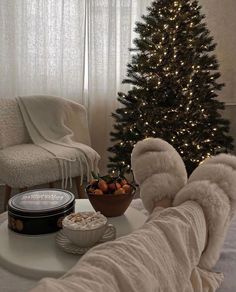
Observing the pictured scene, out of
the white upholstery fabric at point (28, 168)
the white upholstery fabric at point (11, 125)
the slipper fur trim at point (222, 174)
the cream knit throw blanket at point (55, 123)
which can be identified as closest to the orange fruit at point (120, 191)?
the slipper fur trim at point (222, 174)

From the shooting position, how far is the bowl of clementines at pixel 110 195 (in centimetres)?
126

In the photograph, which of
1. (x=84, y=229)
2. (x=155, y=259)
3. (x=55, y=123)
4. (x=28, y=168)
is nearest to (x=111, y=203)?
(x=84, y=229)

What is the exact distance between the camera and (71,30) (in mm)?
2945

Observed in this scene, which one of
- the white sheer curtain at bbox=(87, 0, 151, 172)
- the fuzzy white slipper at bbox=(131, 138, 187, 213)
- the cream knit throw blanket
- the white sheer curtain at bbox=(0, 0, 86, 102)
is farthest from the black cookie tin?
the white sheer curtain at bbox=(87, 0, 151, 172)

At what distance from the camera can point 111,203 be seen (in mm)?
1264

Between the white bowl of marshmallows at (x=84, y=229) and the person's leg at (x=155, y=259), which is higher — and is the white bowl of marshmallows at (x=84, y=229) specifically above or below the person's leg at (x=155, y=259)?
below

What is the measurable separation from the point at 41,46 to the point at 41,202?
193cm

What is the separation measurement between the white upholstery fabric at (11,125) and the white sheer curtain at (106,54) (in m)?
0.72

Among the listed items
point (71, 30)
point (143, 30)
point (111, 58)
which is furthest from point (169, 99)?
point (71, 30)

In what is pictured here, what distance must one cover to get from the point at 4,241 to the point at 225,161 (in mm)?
700

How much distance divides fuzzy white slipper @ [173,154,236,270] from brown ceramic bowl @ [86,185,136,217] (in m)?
0.38

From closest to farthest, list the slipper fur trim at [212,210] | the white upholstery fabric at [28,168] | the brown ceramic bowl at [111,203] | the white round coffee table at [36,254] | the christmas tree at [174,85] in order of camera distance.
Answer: the slipper fur trim at [212,210] < the white round coffee table at [36,254] < the brown ceramic bowl at [111,203] < the white upholstery fabric at [28,168] < the christmas tree at [174,85]

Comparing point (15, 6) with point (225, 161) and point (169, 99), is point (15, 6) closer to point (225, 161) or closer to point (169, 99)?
point (169, 99)

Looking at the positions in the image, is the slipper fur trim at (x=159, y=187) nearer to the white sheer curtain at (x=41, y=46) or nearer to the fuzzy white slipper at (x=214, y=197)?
the fuzzy white slipper at (x=214, y=197)
